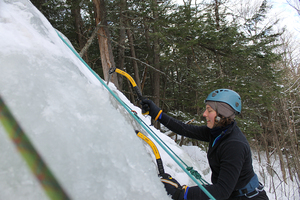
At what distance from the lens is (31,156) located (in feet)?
3.28

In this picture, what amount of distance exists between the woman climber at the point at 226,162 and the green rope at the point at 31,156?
86 centimetres

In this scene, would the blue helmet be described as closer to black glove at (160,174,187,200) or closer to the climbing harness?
the climbing harness

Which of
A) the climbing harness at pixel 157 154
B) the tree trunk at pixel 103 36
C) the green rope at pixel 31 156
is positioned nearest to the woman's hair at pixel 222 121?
the climbing harness at pixel 157 154

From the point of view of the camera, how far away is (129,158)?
1316mm

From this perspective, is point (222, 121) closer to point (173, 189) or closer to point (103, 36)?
point (173, 189)

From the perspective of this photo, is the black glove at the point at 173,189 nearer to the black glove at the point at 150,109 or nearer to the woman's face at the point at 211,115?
the woman's face at the point at 211,115

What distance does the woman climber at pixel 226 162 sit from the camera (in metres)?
1.42

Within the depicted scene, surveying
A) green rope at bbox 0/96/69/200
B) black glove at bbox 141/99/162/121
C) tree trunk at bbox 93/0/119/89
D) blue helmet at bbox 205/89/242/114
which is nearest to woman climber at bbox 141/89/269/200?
blue helmet at bbox 205/89/242/114

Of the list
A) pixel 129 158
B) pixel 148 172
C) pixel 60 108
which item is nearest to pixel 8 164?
pixel 60 108

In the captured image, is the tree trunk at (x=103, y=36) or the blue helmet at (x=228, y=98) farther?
the tree trunk at (x=103, y=36)

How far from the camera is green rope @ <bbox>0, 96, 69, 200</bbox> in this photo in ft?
3.02

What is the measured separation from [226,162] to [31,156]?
1.37 meters

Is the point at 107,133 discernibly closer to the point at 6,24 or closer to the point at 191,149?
the point at 6,24

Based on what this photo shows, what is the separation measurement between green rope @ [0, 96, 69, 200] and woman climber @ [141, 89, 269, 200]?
0.86 meters
